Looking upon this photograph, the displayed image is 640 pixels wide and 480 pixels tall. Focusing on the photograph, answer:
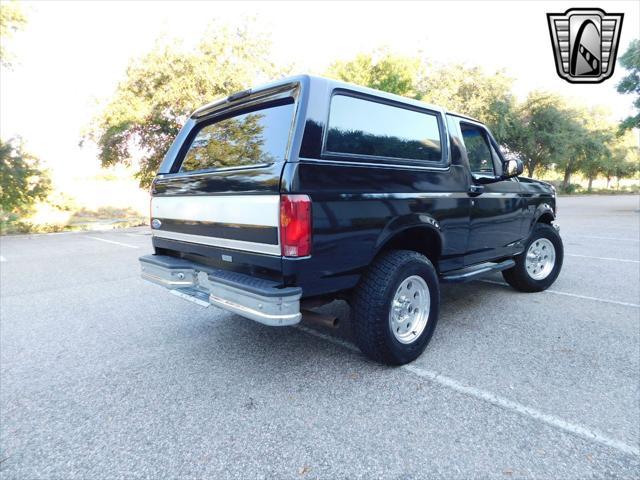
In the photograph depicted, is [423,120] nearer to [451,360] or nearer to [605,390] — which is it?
[451,360]

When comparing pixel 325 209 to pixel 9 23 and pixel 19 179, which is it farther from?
pixel 9 23

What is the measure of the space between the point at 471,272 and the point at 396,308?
1.17 m

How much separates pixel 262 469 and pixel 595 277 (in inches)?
232

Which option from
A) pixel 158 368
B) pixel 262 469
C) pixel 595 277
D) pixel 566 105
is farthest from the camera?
pixel 566 105

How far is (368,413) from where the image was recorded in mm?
2480

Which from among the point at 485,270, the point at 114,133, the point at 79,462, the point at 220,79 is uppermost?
the point at 220,79

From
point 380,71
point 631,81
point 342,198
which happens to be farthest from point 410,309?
point 380,71

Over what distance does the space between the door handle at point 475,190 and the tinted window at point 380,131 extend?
1.60ft

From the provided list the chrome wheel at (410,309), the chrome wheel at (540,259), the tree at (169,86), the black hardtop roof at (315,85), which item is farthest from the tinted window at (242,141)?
the tree at (169,86)

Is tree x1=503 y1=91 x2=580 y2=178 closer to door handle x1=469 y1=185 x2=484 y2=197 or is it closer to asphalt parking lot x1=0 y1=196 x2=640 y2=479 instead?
door handle x1=469 y1=185 x2=484 y2=197

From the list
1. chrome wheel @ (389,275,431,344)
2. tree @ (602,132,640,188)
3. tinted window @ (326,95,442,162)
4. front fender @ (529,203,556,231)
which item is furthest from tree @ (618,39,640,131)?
tree @ (602,132,640,188)

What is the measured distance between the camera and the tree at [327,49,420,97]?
24547 millimetres

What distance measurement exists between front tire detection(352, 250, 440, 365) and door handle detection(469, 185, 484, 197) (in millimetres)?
1042

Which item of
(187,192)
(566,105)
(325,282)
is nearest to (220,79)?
(187,192)
